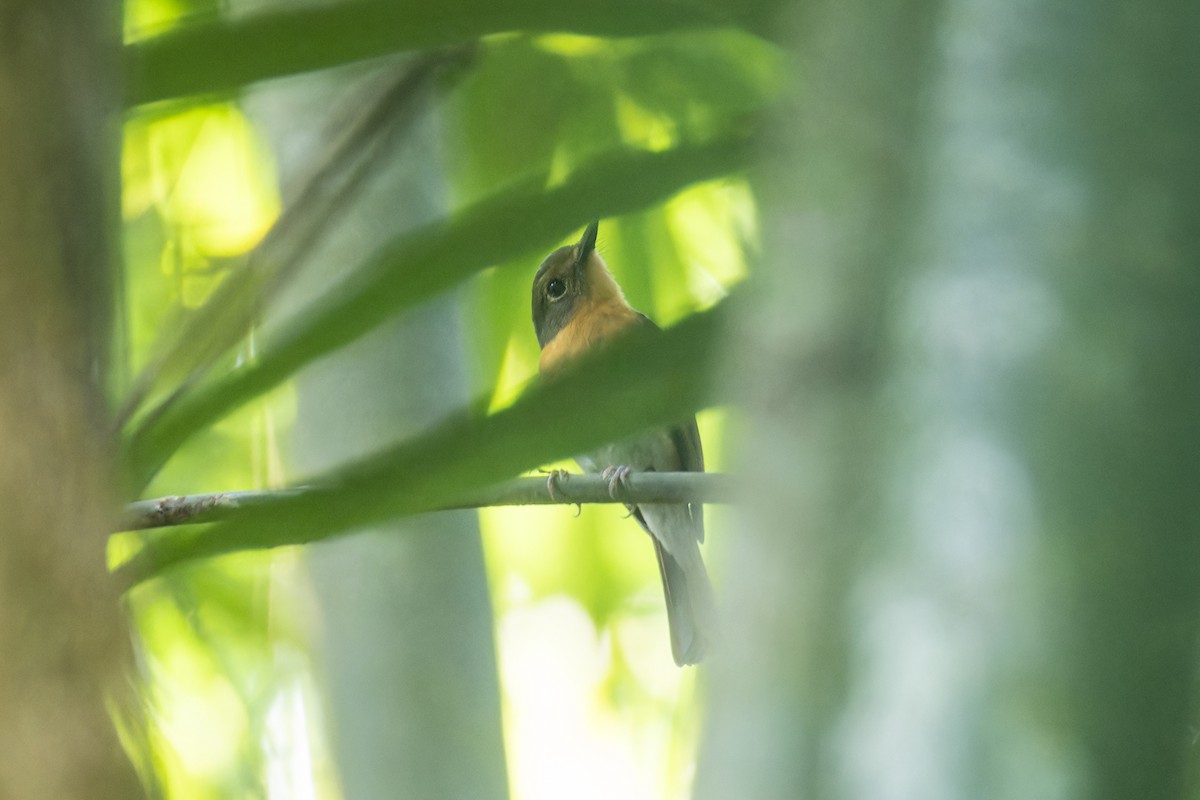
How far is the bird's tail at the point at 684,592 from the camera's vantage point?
7.23ft

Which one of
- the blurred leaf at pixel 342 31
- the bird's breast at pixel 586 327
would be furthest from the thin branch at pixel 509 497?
the bird's breast at pixel 586 327

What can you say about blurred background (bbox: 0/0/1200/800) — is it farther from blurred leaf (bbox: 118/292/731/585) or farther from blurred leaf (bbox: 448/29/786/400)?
blurred leaf (bbox: 448/29/786/400)

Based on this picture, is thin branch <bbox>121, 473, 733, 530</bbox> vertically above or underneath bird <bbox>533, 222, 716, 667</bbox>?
underneath

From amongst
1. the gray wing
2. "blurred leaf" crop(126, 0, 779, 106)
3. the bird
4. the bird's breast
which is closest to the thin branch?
"blurred leaf" crop(126, 0, 779, 106)

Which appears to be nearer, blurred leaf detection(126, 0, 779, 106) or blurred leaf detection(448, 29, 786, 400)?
blurred leaf detection(126, 0, 779, 106)

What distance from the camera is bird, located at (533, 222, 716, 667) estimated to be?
2322 mm

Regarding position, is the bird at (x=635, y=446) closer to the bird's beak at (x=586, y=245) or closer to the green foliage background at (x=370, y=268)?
the bird's beak at (x=586, y=245)

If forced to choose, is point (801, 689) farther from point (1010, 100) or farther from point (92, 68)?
point (92, 68)

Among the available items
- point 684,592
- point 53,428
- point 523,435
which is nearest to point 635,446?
point 684,592

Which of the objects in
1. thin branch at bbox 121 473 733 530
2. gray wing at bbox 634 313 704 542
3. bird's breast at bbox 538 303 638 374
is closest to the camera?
thin branch at bbox 121 473 733 530

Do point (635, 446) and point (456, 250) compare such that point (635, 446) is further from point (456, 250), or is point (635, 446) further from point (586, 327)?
point (456, 250)

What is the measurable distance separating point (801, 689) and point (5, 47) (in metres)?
0.21

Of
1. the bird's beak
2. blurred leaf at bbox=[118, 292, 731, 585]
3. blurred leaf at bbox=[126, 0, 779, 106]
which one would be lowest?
blurred leaf at bbox=[118, 292, 731, 585]

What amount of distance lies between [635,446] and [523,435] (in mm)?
1997
